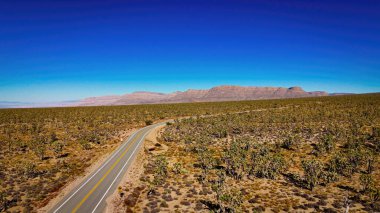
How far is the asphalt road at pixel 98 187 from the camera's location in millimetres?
21359

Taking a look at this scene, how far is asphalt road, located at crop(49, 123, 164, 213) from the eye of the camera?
21359 millimetres

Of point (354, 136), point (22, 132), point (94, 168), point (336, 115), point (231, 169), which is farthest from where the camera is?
point (336, 115)

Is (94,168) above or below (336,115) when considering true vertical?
below

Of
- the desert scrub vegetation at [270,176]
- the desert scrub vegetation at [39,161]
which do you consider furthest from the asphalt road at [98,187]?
the desert scrub vegetation at [270,176]

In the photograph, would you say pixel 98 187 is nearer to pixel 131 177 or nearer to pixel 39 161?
pixel 131 177

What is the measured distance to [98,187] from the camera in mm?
25500

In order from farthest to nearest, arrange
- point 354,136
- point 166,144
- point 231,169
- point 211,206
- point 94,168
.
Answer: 1. point 166,144
2. point 354,136
3. point 94,168
4. point 231,169
5. point 211,206

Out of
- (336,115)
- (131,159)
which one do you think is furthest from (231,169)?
(336,115)

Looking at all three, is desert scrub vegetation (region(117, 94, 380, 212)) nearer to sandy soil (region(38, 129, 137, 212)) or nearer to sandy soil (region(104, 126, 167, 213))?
sandy soil (region(104, 126, 167, 213))

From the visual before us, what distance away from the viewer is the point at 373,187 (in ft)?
74.4

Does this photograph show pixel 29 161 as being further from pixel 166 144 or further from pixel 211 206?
pixel 211 206

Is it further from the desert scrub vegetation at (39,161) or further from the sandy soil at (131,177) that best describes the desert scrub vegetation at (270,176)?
the desert scrub vegetation at (39,161)

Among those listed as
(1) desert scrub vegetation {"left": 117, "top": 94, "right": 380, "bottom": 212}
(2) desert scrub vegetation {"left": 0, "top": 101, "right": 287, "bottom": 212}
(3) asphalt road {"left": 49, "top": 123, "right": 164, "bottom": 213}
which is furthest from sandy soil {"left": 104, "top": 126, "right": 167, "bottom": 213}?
(2) desert scrub vegetation {"left": 0, "top": 101, "right": 287, "bottom": 212}

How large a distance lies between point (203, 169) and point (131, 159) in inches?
454
